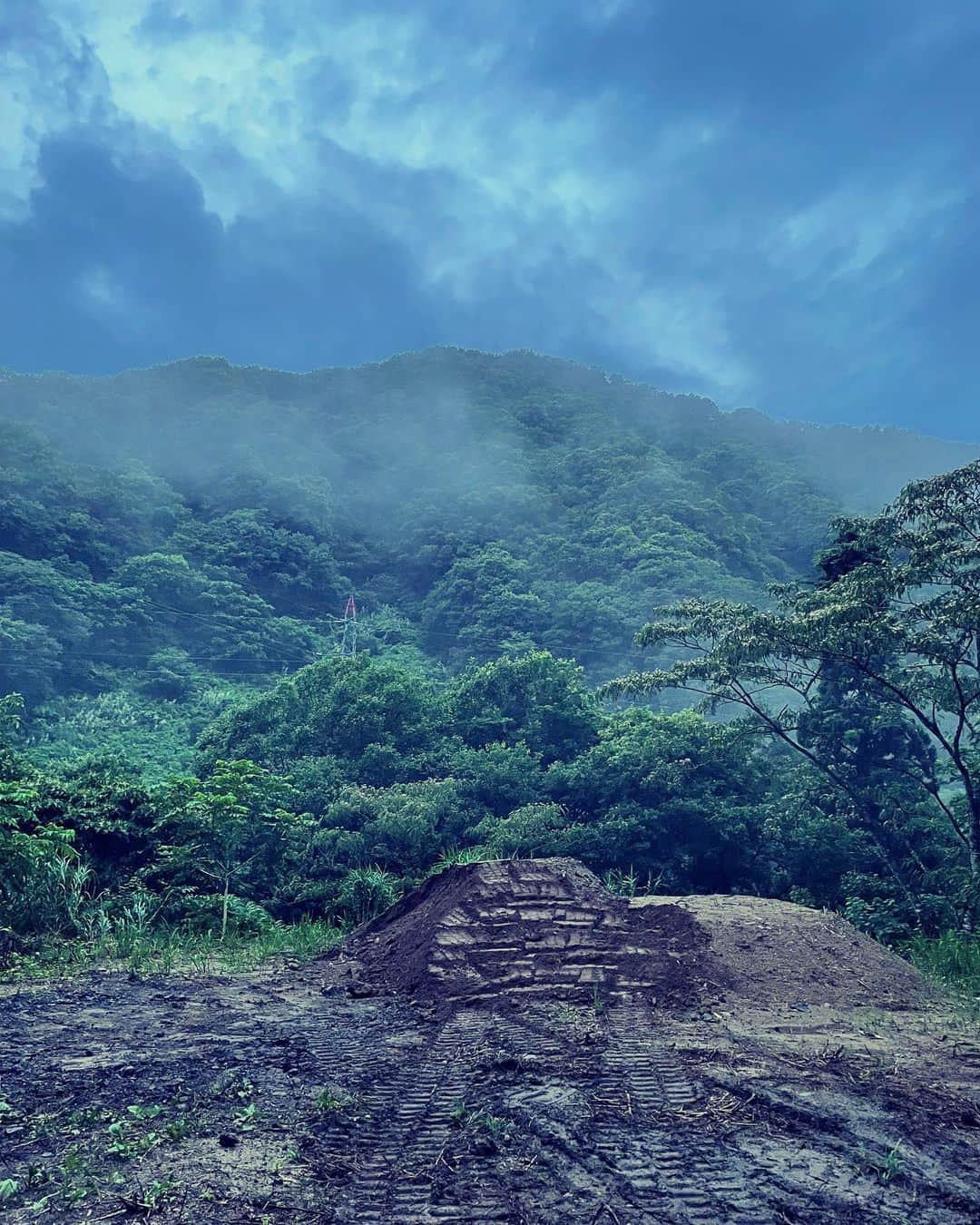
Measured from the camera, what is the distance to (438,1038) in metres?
6.46

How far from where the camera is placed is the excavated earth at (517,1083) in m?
3.45

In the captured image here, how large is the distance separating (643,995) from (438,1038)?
2.26 metres

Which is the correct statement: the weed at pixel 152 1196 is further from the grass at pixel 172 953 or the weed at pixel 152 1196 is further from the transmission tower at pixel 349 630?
the transmission tower at pixel 349 630

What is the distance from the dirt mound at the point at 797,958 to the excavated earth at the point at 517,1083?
3cm

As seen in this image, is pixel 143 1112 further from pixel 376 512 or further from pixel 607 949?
pixel 376 512

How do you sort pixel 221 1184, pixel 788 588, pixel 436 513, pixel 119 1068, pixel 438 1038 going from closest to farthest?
pixel 221 1184 → pixel 119 1068 → pixel 438 1038 → pixel 788 588 → pixel 436 513

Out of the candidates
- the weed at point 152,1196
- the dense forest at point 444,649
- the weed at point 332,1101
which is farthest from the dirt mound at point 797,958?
the weed at point 152,1196

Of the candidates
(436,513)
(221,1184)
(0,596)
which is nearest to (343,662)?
(221,1184)

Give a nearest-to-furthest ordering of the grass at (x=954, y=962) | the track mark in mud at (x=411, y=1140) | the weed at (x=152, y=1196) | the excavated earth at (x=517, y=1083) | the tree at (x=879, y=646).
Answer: the weed at (x=152, y=1196) < the track mark in mud at (x=411, y=1140) < the excavated earth at (x=517, y=1083) < the grass at (x=954, y=962) < the tree at (x=879, y=646)

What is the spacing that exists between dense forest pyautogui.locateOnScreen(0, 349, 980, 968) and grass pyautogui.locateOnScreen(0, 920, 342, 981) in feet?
0.68

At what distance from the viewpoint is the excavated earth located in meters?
3.45

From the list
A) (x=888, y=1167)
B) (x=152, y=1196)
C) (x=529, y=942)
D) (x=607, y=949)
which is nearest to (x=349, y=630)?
(x=529, y=942)

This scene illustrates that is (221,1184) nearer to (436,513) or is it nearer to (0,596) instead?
(0,596)

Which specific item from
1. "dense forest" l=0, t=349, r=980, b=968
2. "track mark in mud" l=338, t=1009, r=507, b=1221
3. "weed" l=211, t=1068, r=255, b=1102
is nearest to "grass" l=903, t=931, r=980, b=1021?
"dense forest" l=0, t=349, r=980, b=968
